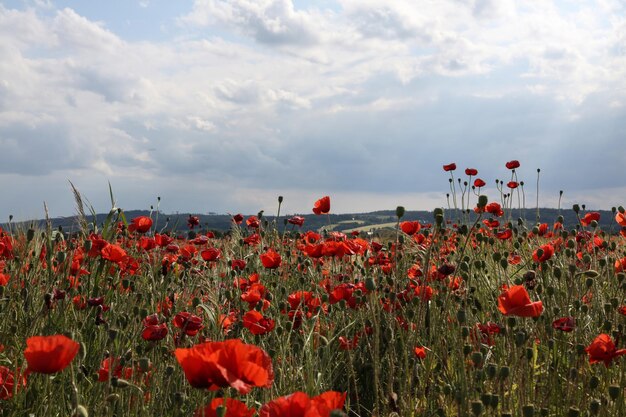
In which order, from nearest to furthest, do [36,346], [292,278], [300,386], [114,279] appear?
[36,346] → [300,386] → [114,279] → [292,278]

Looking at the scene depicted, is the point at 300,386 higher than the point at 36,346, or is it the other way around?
the point at 36,346

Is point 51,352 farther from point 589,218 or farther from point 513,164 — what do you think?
point 513,164

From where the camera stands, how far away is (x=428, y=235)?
18.3 feet

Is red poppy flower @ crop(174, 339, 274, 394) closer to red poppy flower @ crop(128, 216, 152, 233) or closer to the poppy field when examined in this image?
the poppy field

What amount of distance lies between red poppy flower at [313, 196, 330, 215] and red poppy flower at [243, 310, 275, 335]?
1869 mm

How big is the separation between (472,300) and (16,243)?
9.70 ft

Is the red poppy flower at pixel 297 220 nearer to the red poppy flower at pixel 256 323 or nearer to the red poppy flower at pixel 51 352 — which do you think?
the red poppy flower at pixel 256 323

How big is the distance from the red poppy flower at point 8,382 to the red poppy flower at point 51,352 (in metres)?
0.94

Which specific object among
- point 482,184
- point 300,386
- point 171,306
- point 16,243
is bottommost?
point 300,386

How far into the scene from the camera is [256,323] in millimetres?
2719

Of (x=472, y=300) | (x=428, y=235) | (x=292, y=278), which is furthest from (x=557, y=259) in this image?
(x=292, y=278)

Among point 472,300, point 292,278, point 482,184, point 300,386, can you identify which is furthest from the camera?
point 482,184

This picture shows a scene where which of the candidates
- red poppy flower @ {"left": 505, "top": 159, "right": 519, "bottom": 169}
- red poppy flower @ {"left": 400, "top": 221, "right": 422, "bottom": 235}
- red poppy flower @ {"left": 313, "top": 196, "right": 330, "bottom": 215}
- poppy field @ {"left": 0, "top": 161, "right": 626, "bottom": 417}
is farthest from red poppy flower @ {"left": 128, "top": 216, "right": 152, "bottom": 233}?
red poppy flower @ {"left": 505, "top": 159, "right": 519, "bottom": 169}

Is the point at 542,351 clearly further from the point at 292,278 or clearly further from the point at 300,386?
the point at 292,278
